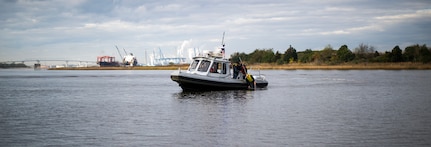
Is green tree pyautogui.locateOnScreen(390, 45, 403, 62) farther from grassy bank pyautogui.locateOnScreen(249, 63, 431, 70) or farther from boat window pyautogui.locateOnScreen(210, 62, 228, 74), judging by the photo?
boat window pyautogui.locateOnScreen(210, 62, 228, 74)

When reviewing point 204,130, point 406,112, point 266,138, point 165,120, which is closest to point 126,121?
point 165,120

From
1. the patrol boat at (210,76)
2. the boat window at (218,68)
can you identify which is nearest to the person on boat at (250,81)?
the patrol boat at (210,76)

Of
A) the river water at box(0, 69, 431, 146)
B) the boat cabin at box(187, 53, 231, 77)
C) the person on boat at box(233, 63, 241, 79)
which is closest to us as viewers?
the river water at box(0, 69, 431, 146)

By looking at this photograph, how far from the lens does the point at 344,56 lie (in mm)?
139750

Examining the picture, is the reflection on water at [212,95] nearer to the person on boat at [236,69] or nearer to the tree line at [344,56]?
the person on boat at [236,69]

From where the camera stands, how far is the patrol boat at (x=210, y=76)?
40656 mm

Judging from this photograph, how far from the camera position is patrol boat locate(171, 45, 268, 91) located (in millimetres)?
40656

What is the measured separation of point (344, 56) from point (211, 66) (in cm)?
10360

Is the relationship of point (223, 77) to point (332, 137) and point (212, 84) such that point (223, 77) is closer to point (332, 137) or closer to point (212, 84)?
point (212, 84)

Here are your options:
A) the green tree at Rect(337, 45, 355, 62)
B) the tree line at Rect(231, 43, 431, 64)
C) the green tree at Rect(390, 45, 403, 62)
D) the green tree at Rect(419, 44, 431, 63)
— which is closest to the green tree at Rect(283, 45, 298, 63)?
the tree line at Rect(231, 43, 431, 64)

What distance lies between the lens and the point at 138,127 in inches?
868

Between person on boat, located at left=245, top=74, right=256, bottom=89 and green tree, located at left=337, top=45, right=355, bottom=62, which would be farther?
green tree, located at left=337, top=45, right=355, bottom=62

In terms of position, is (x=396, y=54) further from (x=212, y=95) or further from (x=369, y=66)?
(x=212, y=95)

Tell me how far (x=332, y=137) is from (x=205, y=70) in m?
23.3
